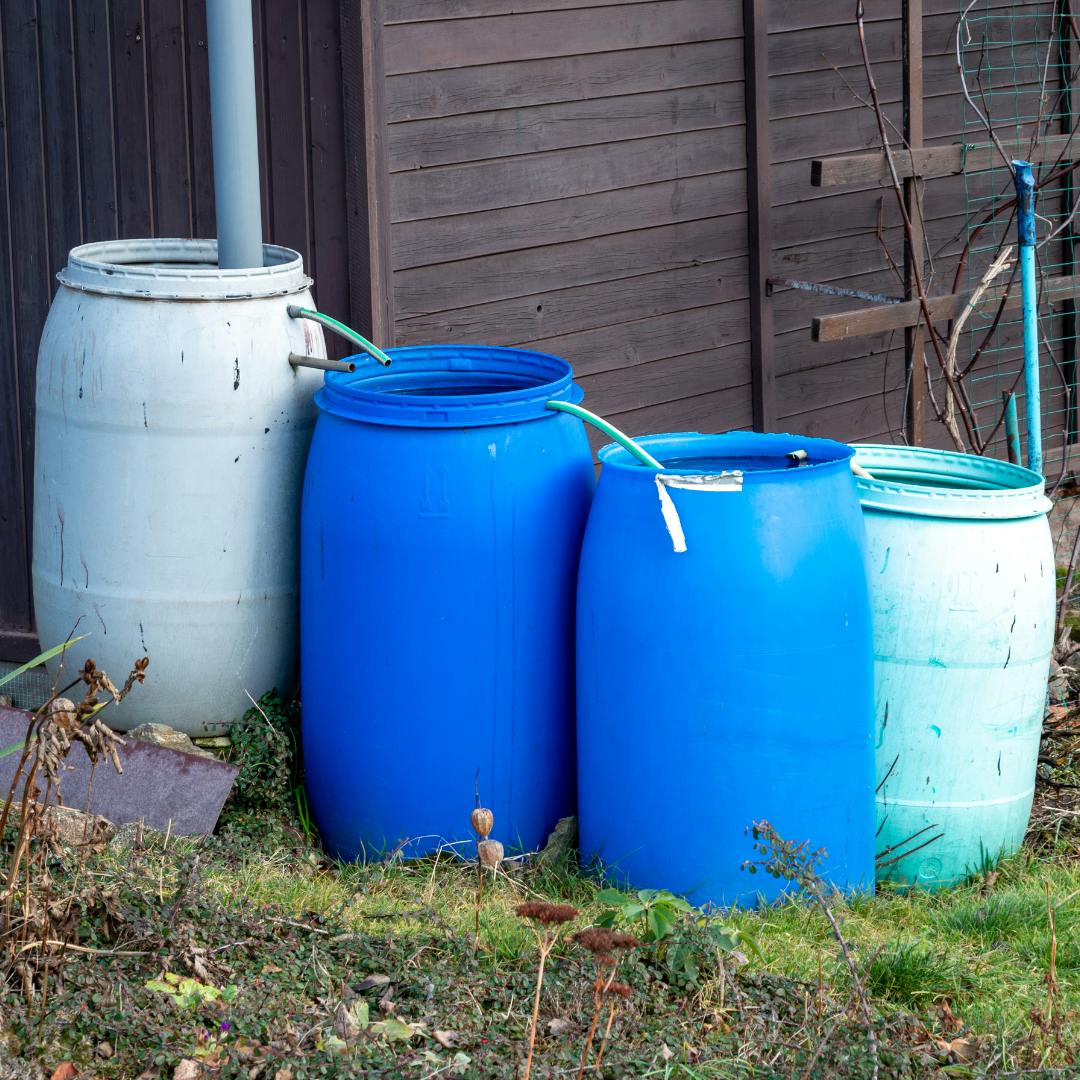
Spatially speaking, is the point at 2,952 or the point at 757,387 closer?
the point at 2,952

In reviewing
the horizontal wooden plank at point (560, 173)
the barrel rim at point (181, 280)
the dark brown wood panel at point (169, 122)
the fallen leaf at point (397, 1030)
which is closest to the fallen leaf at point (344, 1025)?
the fallen leaf at point (397, 1030)

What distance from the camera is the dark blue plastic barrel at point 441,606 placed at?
3393 millimetres

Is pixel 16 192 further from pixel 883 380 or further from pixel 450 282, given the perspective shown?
pixel 883 380

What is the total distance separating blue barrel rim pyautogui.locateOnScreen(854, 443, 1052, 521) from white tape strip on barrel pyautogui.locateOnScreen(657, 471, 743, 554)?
487 mm

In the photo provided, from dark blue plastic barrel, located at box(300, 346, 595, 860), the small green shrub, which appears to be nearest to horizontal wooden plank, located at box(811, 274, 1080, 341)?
dark blue plastic barrel, located at box(300, 346, 595, 860)

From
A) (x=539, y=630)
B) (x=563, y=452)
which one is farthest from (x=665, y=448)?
(x=539, y=630)

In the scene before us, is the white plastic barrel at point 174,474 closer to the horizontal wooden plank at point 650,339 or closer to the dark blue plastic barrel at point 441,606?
the dark blue plastic barrel at point 441,606

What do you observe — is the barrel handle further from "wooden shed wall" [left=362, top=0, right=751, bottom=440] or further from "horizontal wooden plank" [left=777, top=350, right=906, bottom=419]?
"horizontal wooden plank" [left=777, top=350, right=906, bottom=419]

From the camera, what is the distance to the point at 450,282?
14.4 ft

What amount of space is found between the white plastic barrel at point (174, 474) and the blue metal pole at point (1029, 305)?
1.95m

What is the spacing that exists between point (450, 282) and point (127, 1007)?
93.2 inches

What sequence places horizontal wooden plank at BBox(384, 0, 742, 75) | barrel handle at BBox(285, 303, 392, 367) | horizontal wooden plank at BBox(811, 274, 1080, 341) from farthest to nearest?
1. horizontal wooden plank at BBox(811, 274, 1080, 341)
2. horizontal wooden plank at BBox(384, 0, 742, 75)
3. barrel handle at BBox(285, 303, 392, 367)

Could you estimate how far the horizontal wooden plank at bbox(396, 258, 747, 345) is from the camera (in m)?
4.41

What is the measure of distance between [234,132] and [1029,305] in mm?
2228
